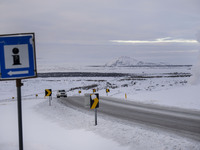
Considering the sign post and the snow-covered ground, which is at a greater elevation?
the sign post

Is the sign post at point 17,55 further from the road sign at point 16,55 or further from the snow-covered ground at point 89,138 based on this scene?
the snow-covered ground at point 89,138

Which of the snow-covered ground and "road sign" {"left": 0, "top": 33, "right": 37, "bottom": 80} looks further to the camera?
the snow-covered ground

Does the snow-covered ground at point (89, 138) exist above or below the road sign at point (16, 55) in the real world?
below

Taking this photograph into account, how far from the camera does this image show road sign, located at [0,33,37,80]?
398 centimetres

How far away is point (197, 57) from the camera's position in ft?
78.7

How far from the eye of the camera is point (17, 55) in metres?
3.99

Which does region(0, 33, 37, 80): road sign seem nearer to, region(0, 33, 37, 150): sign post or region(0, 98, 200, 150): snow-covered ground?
region(0, 33, 37, 150): sign post

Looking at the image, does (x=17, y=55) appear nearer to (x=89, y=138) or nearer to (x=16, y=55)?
(x=16, y=55)

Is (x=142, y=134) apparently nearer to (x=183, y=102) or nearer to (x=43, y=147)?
(x=43, y=147)

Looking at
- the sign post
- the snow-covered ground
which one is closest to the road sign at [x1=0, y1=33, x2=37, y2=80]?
the sign post

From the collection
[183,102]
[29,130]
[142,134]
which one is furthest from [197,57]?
[29,130]

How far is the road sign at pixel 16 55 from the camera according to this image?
398 cm

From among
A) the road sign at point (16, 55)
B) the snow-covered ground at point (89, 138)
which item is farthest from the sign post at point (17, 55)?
the snow-covered ground at point (89, 138)

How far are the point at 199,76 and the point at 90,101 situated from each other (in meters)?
16.8
